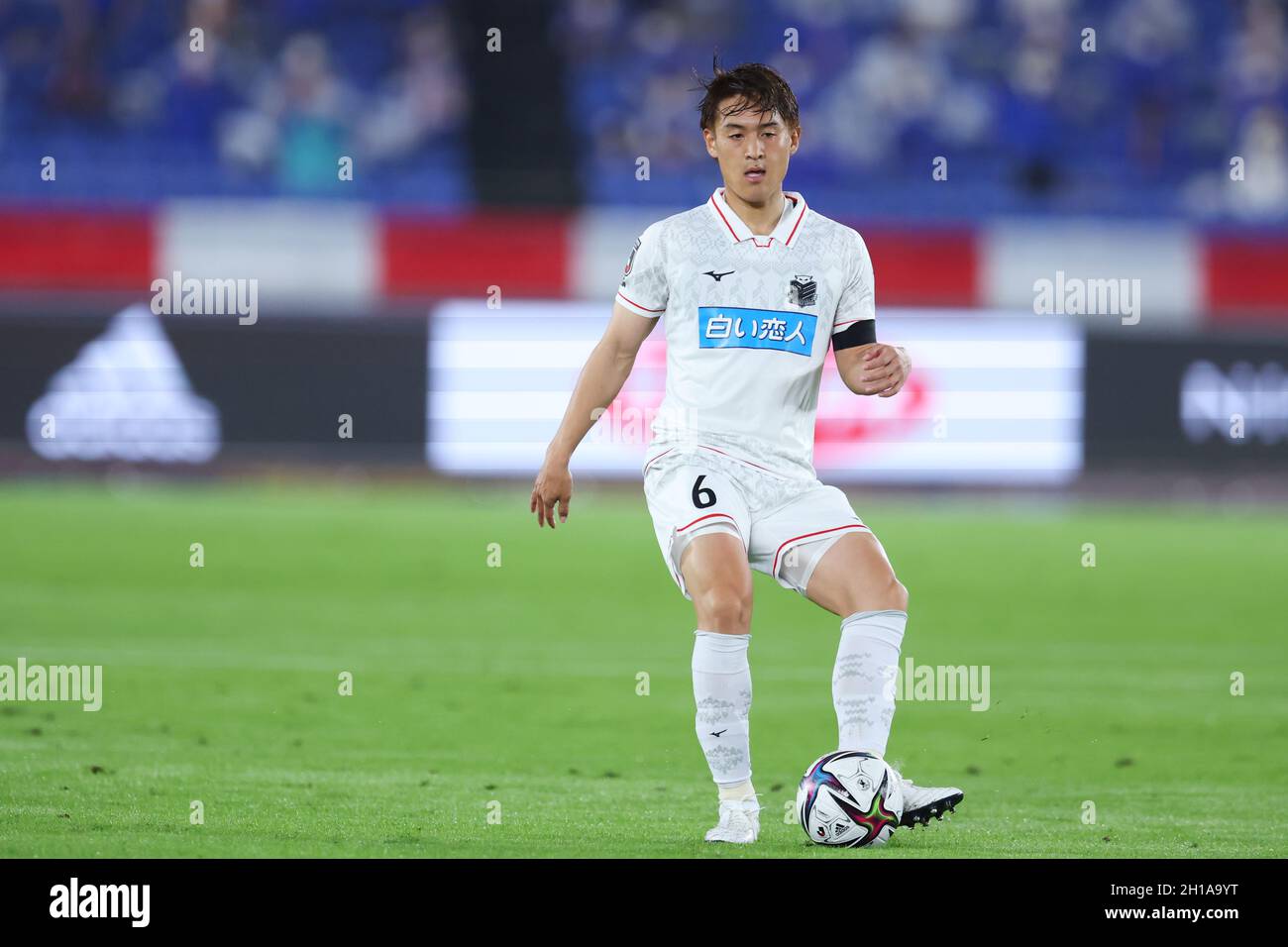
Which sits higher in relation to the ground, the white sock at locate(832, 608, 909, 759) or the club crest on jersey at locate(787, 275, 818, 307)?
the club crest on jersey at locate(787, 275, 818, 307)

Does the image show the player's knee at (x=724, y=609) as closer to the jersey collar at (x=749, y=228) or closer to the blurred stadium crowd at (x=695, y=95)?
the jersey collar at (x=749, y=228)

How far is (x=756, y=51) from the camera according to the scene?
22797 mm

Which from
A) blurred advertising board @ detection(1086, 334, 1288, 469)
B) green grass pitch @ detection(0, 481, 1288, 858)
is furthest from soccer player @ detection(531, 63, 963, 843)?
blurred advertising board @ detection(1086, 334, 1288, 469)

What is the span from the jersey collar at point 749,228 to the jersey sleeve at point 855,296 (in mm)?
185

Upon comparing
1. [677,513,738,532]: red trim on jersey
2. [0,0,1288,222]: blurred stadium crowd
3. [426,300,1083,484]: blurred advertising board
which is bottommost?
[677,513,738,532]: red trim on jersey

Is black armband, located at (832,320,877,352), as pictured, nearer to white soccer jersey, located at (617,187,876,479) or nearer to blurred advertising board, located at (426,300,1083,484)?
white soccer jersey, located at (617,187,876,479)

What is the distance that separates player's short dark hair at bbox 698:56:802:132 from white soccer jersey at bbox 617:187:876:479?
0.29 meters

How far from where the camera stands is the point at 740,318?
18.4 ft

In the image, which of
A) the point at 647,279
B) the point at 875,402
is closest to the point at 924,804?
the point at 647,279

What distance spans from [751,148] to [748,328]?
1.64 ft

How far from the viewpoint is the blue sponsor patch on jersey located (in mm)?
5602

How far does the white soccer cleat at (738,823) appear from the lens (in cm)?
531

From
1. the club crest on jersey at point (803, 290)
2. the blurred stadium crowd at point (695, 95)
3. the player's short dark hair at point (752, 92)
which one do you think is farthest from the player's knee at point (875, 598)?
the blurred stadium crowd at point (695, 95)
